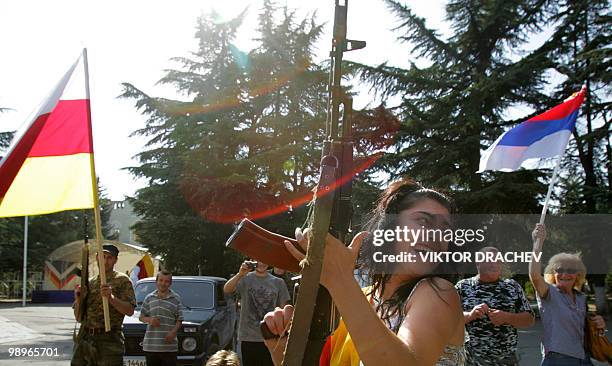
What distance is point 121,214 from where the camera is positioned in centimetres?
7994

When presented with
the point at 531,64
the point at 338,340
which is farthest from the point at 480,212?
the point at 338,340

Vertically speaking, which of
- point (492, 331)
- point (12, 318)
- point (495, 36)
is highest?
point (495, 36)

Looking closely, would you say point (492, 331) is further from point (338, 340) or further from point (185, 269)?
point (185, 269)

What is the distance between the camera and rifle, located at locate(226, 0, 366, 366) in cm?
165

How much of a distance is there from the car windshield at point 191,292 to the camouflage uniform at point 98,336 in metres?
4.16

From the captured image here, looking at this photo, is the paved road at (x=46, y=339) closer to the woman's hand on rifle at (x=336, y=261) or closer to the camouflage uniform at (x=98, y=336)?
the camouflage uniform at (x=98, y=336)

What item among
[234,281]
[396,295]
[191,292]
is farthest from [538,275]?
[191,292]

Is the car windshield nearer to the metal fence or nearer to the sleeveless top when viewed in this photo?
the sleeveless top

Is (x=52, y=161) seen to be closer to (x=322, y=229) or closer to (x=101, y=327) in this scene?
(x=101, y=327)

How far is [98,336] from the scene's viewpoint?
620 centimetres

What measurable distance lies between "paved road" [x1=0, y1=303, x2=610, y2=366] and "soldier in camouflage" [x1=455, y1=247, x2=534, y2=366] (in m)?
7.18

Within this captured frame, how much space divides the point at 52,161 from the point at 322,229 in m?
4.97

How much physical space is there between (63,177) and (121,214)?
255 feet

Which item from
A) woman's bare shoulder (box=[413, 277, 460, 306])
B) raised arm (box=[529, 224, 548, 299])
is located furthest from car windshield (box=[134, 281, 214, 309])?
woman's bare shoulder (box=[413, 277, 460, 306])
